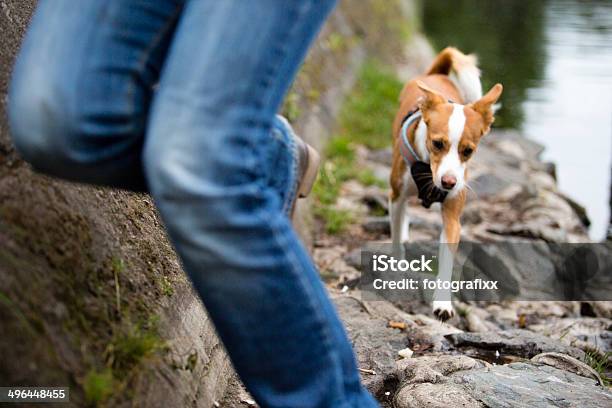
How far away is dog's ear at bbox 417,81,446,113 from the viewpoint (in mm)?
3577

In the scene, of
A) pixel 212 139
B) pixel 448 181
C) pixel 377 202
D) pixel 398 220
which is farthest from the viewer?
pixel 377 202

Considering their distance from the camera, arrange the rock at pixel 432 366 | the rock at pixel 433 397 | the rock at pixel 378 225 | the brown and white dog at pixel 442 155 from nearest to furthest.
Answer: the rock at pixel 433 397
the rock at pixel 432 366
the brown and white dog at pixel 442 155
the rock at pixel 378 225

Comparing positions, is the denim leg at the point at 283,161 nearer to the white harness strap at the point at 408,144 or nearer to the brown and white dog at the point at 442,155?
the brown and white dog at the point at 442,155

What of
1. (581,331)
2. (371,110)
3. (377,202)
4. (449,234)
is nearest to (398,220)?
(449,234)

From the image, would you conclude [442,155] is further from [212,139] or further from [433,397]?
[212,139]

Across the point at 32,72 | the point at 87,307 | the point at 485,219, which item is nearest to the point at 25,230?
the point at 87,307

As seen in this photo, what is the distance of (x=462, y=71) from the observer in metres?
4.27

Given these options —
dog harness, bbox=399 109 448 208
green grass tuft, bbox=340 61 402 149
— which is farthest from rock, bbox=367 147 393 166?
dog harness, bbox=399 109 448 208

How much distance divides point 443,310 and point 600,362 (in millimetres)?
687

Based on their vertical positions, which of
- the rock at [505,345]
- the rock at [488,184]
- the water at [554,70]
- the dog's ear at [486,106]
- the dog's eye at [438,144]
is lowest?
the water at [554,70]

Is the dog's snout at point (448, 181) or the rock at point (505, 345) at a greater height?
the dog's snout at point (448, 181)

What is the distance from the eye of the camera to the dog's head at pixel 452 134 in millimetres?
3441

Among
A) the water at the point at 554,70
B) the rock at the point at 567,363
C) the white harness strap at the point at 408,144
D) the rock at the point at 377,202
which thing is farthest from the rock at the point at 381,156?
the rock at the point at 567,363

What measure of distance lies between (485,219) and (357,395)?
4.16m
